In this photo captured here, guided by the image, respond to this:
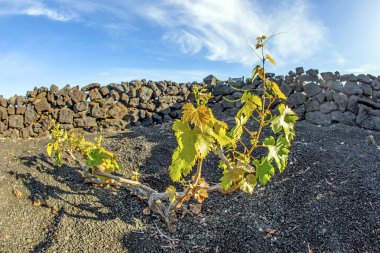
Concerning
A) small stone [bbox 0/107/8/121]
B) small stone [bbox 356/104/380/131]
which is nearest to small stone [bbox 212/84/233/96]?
small stone [bbox 356/104/380/131]

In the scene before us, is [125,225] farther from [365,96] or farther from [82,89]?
[365,96]

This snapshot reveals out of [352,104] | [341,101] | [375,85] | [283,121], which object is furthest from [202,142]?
[375,85]

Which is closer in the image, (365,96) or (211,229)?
(211,229)

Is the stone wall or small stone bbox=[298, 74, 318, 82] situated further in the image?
small stone bbox=[298, 74, 318, 82]

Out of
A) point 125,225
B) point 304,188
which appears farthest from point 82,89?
point 304,188

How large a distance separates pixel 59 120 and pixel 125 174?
163 inches

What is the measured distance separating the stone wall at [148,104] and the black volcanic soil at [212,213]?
133 inches

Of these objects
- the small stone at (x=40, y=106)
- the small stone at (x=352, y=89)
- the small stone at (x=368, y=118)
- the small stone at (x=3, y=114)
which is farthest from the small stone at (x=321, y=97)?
the small stone at (x=3, y=114)

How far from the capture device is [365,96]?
8141 mm

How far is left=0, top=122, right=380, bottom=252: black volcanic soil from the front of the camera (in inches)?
116

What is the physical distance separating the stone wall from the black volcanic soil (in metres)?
3.37

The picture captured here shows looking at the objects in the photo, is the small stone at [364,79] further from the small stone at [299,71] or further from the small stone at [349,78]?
the small stone at [299,71]

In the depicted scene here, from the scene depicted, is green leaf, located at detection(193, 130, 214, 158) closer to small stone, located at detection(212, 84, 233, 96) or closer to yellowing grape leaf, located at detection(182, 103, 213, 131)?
yellowing grape leaf, located at detection(182, 103, 213, 131)

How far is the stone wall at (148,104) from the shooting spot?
7480mm
